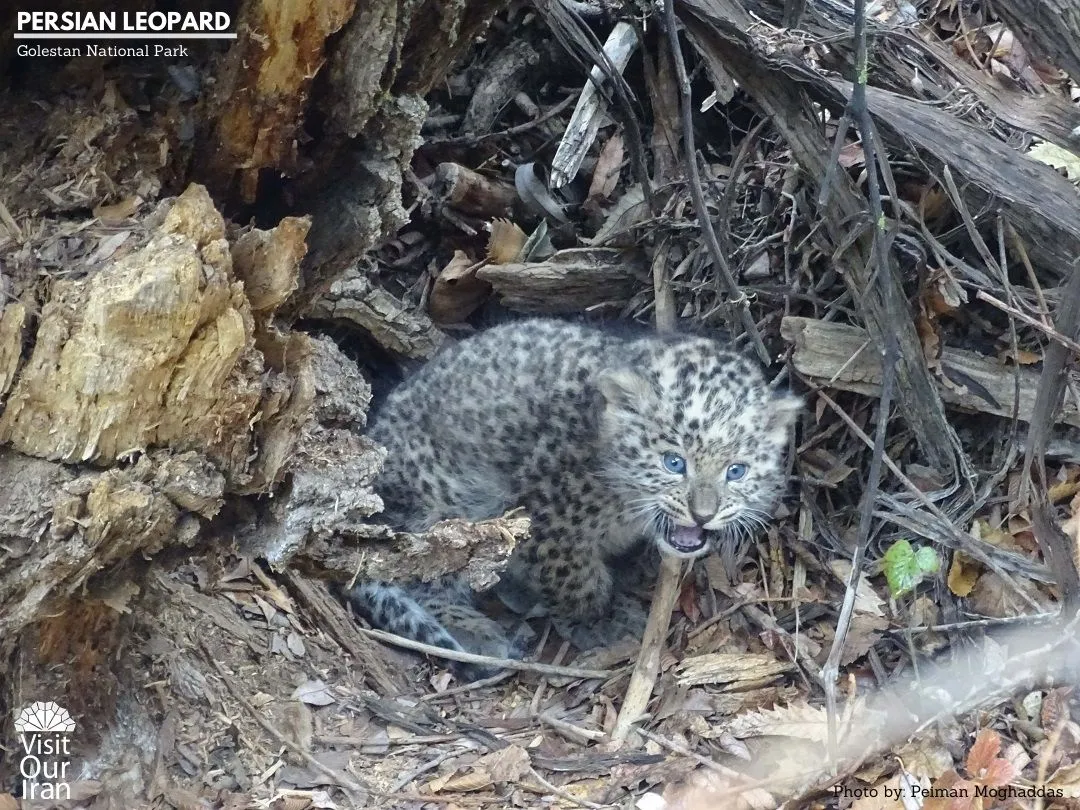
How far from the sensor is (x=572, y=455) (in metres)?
4.64

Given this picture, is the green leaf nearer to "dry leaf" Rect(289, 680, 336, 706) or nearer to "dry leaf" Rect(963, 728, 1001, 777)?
"dry leaf" Rect(963, 728, 1001, 777)

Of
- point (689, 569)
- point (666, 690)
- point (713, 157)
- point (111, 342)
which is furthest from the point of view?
point (713, 157)

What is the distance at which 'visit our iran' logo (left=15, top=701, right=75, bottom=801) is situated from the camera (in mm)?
3455

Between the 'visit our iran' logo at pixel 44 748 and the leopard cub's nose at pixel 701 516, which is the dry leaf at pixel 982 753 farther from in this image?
the 'visit our iran' logo at pixel 44 748

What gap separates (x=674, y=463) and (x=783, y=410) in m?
0.49

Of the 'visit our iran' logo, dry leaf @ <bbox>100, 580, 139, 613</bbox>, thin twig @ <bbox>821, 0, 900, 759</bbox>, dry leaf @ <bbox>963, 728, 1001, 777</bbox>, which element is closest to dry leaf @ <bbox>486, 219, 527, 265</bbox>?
thin twig @ <bbox>821, 0, 900, 759</bbox>

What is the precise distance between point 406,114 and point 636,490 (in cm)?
197

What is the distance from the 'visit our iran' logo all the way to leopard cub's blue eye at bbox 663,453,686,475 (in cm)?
239

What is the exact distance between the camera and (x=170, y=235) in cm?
275

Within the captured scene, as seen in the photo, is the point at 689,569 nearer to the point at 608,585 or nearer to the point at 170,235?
the point at 608,585

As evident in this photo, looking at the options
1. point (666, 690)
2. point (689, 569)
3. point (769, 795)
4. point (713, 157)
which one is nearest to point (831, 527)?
point (689, 569)

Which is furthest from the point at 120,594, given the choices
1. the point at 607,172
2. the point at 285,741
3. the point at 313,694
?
the point at 607,172

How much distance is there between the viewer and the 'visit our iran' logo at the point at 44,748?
3455 mm

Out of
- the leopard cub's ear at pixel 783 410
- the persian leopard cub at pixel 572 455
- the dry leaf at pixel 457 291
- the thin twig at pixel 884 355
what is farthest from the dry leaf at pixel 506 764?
the dry leaf at pixel 457 291
